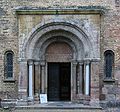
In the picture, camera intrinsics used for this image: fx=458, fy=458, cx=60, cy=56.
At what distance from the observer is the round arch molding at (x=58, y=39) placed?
872 inches

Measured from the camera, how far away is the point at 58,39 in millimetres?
22844

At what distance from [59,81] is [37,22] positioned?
336cm

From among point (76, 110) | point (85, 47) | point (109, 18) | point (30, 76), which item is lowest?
point (76, 110)

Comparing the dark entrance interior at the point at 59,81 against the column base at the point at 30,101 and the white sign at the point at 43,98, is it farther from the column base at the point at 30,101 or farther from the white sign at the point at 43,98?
the column base at the point at 30,101

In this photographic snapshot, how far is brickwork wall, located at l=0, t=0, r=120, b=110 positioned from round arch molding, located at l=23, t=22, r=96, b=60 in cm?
46

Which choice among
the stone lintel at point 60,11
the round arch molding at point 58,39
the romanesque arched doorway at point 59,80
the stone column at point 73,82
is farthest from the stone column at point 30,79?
the stone lintel at point 60,11

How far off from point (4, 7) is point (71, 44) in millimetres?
3781

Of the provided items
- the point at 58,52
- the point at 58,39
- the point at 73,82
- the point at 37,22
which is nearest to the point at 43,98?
the point at 73,82

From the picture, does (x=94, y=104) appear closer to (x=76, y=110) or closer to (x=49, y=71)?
(x=76, y=110)

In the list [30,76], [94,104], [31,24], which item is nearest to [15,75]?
[30,76]

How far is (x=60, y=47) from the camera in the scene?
23109 millimetres

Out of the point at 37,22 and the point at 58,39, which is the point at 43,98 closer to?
the point at 58,39

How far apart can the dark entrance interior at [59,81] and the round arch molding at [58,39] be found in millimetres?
937

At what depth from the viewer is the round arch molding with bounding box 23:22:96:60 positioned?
22.1 m
